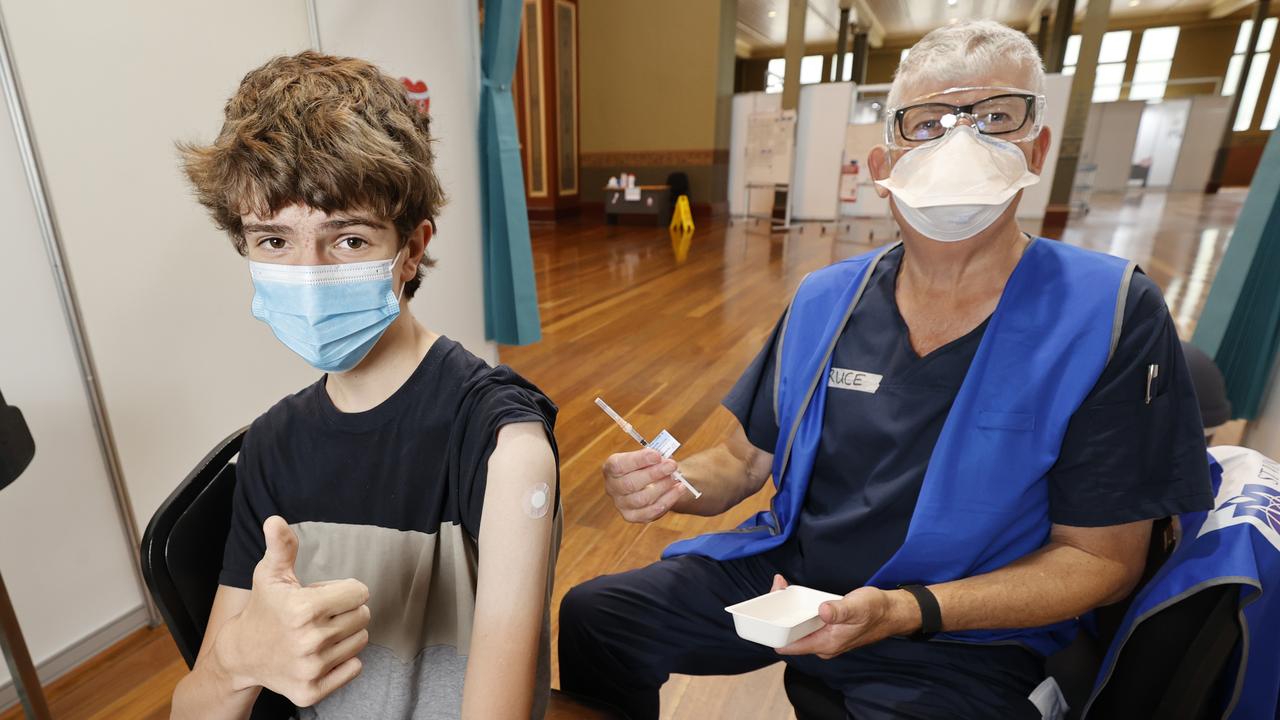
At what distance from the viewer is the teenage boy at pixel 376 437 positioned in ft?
2.42

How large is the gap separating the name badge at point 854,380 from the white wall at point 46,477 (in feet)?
5.38

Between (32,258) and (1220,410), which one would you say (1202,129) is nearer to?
(1220,410)

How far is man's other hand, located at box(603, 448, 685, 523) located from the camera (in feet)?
3.42

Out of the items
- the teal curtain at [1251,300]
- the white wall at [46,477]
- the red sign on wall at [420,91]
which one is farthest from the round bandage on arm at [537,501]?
the teal curtain at [1251,300]

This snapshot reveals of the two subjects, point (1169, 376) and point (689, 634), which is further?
point (689, 634)

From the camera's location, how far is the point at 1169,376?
35.5 inches

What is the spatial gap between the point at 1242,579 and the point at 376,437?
1.00 metres

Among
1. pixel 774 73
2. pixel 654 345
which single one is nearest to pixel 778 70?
pixel 774 73

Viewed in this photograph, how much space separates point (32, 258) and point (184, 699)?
1.16 metres

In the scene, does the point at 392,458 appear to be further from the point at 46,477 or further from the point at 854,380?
the point at 46,477

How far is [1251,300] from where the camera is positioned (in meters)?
2.19

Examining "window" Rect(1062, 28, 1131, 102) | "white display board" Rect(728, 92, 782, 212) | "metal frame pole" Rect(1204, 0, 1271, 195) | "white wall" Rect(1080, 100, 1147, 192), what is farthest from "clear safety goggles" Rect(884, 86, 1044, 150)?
"metal frame pole" Rect(1204, 0, 1271, 195)

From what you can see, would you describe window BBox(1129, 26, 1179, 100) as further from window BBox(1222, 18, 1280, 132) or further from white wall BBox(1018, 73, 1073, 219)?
white wall BBox(1018, 73, 1073, 219)

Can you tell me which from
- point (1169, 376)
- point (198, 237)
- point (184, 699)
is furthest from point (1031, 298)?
point (198, 237)
